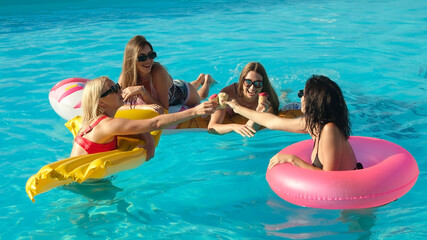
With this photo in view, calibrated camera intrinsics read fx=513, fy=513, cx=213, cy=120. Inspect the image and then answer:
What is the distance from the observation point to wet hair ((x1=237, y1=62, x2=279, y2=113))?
18.8 ft

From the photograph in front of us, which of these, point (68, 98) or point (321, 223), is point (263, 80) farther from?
point (68, 98)

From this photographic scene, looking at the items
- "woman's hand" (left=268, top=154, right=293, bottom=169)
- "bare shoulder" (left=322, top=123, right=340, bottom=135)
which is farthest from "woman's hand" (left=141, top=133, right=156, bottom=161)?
"bare shoulder" (left=322, top=123, right=340, bottom=135)

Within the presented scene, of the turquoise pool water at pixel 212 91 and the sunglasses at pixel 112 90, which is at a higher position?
the sunglasses at pixel 112 90

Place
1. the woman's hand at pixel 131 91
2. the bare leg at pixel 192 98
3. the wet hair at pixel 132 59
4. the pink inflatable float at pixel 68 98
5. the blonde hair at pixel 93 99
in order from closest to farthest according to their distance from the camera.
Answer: the blonde hair at pixel 93 99 < the woman's hand at pixel 131 91 < the wet hair at pixel 132 59 < the pink inflatable float at pixel 68 98 < the bare leg at pixel 192 98

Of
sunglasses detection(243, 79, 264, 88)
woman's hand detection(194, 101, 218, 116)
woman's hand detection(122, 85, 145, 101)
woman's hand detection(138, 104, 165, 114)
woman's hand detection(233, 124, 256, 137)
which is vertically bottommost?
woman's hand detection(233, 124, 256, 137)

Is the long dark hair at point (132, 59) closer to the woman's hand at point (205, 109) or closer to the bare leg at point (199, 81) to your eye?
the bare leg at point (199, 81)

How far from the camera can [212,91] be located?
767cm

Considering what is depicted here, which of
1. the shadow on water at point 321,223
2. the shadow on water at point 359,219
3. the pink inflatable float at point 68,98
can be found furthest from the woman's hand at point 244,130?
the pink inflatable float at point 68,98

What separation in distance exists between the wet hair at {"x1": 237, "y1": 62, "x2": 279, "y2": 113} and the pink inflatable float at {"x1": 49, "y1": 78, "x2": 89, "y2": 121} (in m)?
1.95

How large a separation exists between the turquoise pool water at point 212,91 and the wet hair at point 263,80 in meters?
0.37

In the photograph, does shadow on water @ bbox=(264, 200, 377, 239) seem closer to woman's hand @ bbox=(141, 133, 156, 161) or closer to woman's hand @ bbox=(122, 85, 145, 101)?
woman's hand @ bbox=(141, 133, 156, 161)

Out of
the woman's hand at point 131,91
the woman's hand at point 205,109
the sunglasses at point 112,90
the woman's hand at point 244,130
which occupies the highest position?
the sunglasses at point 112,90

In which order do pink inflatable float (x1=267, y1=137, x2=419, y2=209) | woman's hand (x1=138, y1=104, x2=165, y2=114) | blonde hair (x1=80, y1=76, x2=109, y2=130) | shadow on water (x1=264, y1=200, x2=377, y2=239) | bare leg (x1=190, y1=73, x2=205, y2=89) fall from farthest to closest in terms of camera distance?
bare leg (x1=190, y1=73, x2=205, y2=89), woman's hand (x1=138, y1=104, x2=165, y2=114), blonde hair (x1=80, y1=76, x2=109, y2=130), shadow on water (x1=264, y1=200, x2=377, y2=239), pink inflatable float (x1=267, y1=137, x2=419, y2=209)

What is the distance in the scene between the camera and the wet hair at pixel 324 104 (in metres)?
3.81
